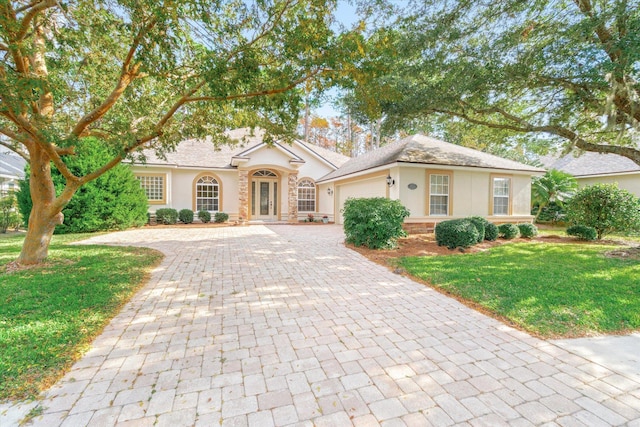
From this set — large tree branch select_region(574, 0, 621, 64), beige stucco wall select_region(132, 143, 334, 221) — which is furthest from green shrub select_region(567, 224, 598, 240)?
beige stucco wall select_region(132, 143, 334, 221)

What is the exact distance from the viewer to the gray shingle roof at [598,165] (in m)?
15.6

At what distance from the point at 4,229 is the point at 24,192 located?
3.64 metres

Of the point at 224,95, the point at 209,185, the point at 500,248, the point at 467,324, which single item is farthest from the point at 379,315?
the point at 209,185

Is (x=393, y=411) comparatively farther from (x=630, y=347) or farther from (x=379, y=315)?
(x=630, y=347)

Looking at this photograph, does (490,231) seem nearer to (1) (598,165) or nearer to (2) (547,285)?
(2) (547,285)

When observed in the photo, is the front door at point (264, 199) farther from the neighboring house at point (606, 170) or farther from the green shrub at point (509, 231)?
the neighboring house at point (606, 170)

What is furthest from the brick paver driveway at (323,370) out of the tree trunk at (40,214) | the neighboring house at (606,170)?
the neighboring house at (606,170)

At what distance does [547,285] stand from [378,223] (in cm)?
396

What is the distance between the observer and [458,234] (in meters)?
8.30

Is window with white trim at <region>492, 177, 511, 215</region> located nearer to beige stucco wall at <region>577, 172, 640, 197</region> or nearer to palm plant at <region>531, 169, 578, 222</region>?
palm plant at <region>531, 169, 578, 222</region>

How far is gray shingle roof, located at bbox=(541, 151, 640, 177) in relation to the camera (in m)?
15.6

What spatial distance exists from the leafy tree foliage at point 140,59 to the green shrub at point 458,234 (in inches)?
211

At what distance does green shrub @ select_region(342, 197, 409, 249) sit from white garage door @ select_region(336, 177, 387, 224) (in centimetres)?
387

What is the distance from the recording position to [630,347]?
315 cm
